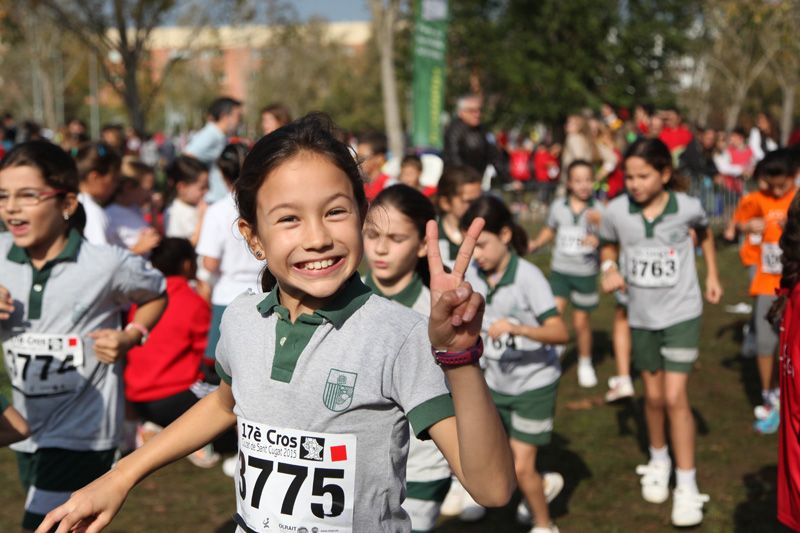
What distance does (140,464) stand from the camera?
245cm

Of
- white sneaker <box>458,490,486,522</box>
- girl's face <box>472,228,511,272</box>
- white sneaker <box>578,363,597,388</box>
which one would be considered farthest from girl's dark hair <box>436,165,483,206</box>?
white sneaker <box>578,363,597,388</box>

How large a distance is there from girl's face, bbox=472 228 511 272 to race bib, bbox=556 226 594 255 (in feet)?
10.9

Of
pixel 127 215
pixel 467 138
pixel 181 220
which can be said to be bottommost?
pixel 181 220

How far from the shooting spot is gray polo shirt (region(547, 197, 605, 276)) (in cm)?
817

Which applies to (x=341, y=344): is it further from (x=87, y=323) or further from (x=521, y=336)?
(x=521, y=336)

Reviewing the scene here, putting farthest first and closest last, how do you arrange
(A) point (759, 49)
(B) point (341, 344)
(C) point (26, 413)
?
(A) point (759, 49) → (C) point (26, 413) → (B) point (341, 344)

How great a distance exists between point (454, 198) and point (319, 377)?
401 centimetres

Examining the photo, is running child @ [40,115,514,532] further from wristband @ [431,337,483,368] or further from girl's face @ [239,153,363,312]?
wristband @ [431,337,483,368]

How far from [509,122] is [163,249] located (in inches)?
1163

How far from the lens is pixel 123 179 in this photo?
7.04m

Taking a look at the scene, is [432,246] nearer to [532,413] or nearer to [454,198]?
[532,413]

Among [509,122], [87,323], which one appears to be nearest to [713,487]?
[87,323]

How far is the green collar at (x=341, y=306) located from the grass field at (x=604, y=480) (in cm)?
327

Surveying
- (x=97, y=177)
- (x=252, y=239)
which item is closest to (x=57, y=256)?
(x=252, y=239)
